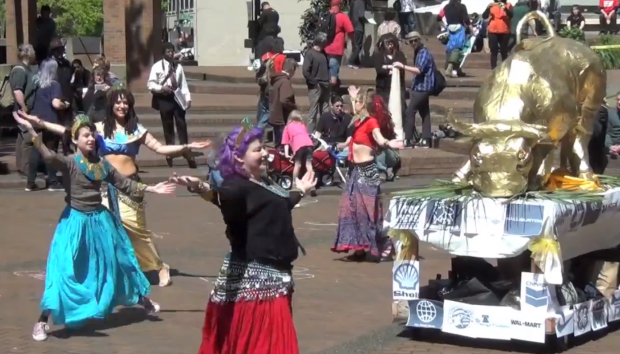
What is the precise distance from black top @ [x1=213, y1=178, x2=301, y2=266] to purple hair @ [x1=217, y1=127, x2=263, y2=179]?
0.04m

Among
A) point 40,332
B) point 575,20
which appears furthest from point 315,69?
point 575,20

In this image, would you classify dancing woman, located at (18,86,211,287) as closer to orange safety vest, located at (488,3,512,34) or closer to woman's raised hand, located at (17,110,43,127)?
woman's raised hand, located at (17,110,43,127)

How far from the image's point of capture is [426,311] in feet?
28.2

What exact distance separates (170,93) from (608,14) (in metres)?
18.3

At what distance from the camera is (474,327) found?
8.38 meters

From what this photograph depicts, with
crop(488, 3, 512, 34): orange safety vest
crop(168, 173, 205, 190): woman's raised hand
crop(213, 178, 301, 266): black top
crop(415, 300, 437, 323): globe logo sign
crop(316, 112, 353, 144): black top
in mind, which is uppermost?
crop(488, 3, 512, 34): orange safety vest

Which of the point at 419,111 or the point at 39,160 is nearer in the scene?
the point at 39,160

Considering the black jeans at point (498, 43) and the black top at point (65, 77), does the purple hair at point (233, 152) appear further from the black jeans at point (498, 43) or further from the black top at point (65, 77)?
the black jeans at point (498, 43)

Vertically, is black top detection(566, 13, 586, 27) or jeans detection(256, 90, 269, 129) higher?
black top detection(566, 13, 586, 27)

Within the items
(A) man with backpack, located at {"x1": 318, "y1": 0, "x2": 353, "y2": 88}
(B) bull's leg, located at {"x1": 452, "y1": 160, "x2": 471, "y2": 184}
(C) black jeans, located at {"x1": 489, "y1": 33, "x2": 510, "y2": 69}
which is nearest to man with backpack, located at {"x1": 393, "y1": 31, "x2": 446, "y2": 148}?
(A) man with backpack, located at {"x1": 318, "y1": 0, "x2": 353, "y2": 88}

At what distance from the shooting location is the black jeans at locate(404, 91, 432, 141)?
19.6 m

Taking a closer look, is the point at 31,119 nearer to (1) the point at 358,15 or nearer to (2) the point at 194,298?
→ (2) the point at 194,298

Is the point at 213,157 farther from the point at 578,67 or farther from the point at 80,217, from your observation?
the point at 578,67

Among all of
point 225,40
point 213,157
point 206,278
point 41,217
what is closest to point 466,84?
point 41,217
